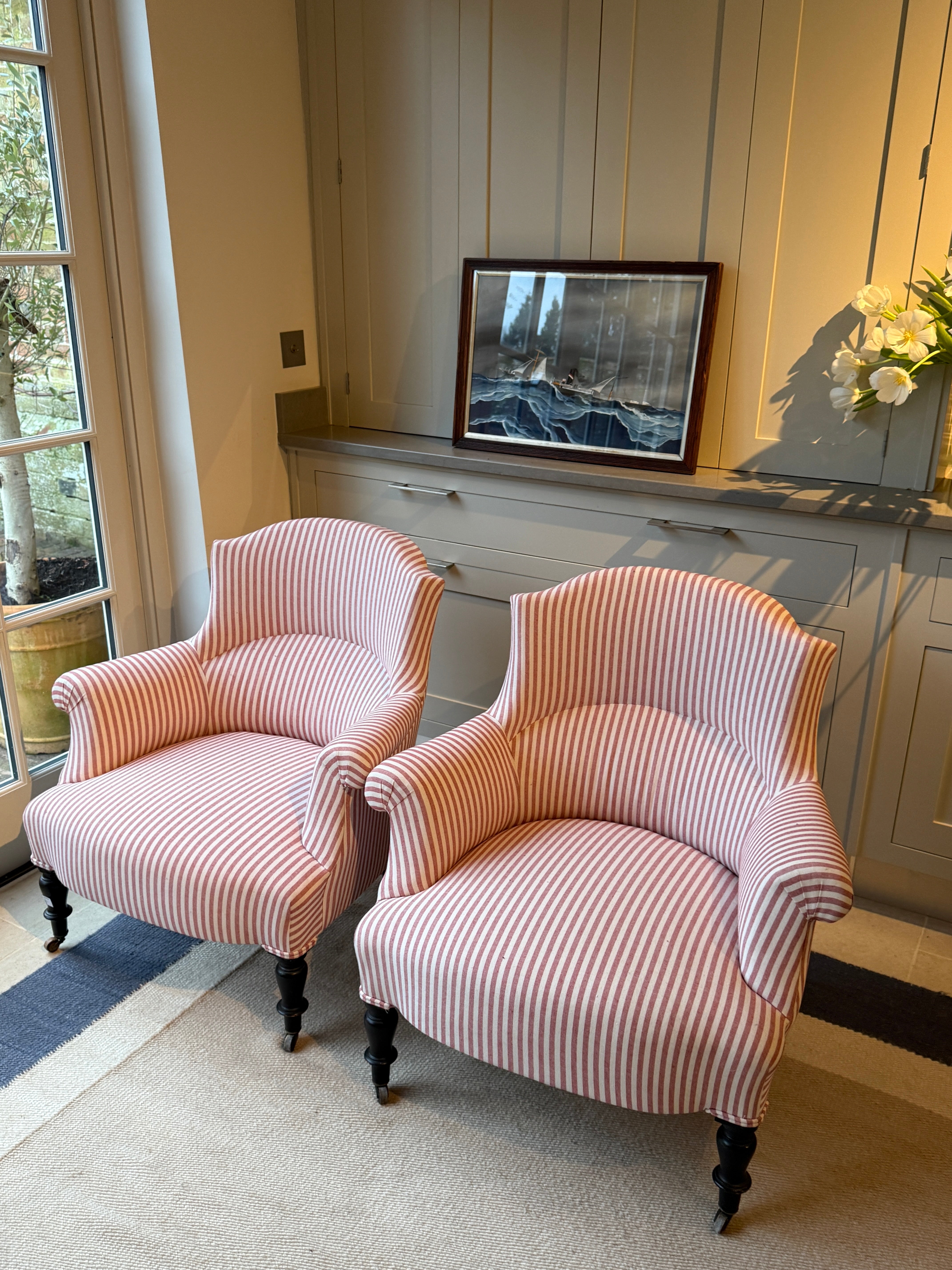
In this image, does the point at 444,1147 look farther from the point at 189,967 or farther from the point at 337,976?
the point at 189,967

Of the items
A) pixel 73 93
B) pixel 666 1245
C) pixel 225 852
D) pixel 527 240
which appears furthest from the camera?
pixel 527 240

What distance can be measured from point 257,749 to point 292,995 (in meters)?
0.57

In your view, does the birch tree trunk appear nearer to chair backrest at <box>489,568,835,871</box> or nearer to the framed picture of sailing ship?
the framed picture of sailing ship

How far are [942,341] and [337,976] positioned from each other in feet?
5.87

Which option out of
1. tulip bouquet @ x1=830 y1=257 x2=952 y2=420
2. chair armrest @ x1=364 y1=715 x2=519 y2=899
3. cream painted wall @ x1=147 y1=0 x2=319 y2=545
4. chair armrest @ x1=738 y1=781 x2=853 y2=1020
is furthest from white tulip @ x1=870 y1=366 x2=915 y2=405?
cream painted wall @ x1=147 y1=0 x2=319 y2=545

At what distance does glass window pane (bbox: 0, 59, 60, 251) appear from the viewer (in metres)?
2.15

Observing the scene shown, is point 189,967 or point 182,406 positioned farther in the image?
point 182,406

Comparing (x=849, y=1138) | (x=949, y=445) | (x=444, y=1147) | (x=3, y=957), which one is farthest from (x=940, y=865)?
(x=3, y=957)

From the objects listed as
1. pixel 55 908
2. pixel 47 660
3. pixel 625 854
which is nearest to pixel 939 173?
pixel 625 854

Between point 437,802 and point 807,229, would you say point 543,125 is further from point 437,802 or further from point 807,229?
point 437,802

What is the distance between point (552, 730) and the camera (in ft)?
6.41

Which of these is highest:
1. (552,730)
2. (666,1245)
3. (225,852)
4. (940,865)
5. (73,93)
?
(73,93)

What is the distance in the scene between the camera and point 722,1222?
1541 mm

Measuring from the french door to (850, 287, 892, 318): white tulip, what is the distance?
1756 millimetres
